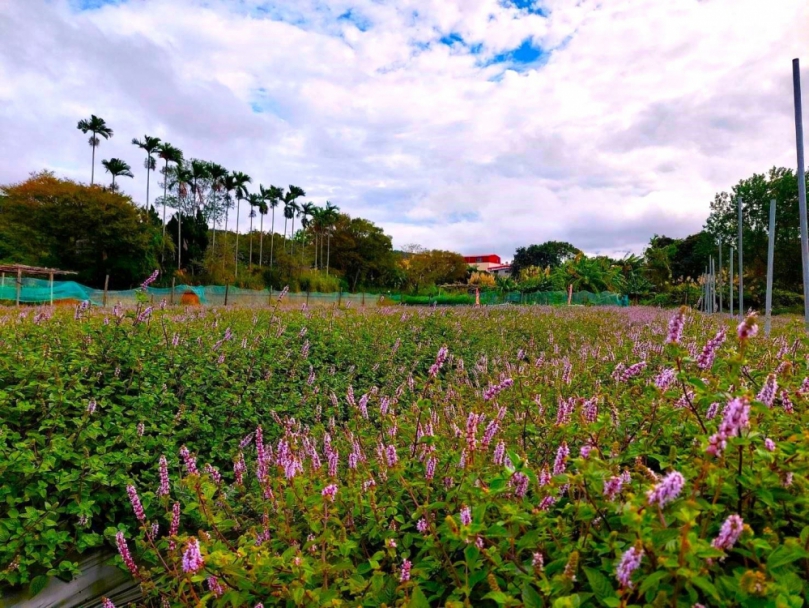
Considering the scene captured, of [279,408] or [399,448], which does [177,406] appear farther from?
[399,448]

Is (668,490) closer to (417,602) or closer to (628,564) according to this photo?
(628,564)

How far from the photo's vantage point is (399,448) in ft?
9.32

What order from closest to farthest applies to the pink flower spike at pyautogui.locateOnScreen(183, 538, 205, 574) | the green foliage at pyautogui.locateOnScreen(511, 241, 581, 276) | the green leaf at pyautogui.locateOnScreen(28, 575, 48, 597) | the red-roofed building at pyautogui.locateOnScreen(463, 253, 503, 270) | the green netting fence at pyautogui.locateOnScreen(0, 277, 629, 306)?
1. the pink flower spike at pyautogui.locateOnScreen(183, 538, 205, 574)
2. the green leaf at pyautogui.locateOnScreen(28, 575, 48, 597)
3. the green netting fence at pyautogui.locateOnScreen(0, 277, 629, 306)
4. the green foliage at pyautogui.locateOnScreen(511, 241, 581, 276)
5. the red-roofed building at pyautogui.locateOnScreen(463, 253, 503, 270)

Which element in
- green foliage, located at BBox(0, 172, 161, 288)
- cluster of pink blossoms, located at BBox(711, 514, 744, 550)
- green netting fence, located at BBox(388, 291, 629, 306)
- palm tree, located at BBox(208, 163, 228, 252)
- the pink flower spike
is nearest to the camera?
cluster of pink blossoms, located at BBox(711, 514, 744, 550)

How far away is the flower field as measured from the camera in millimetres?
1256

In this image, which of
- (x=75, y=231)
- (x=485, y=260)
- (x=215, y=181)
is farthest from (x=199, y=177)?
(x=485, y=260)

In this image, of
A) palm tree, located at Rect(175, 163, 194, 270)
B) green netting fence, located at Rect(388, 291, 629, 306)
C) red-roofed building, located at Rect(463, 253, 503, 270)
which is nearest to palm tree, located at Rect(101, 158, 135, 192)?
palm tree, located at Rect(175, 163, 194, 270)

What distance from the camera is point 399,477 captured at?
1889 millimetres

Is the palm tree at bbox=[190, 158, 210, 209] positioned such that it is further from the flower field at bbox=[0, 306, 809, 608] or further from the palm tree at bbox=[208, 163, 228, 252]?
the flower field at bbox=[0, 306, 809, 608]

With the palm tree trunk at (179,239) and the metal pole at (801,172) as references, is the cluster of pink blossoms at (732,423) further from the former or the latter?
the palm tree trunk at (179,239)

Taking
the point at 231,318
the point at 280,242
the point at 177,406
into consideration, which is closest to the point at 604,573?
the point at 177,406

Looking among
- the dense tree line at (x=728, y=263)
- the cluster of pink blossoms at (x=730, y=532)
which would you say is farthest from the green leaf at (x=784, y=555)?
the dense tree line at (x=728, y=263)

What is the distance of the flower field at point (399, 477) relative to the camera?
4.12 ft

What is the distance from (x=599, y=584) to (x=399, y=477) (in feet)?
2.69
